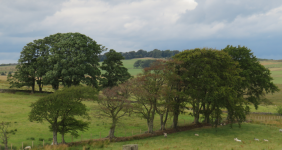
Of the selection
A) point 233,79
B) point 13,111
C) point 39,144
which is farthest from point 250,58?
point 13,111

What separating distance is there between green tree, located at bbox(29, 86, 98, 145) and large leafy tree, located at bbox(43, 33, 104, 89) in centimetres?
3074

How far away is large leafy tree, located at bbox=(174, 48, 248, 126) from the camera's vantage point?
3450 cm

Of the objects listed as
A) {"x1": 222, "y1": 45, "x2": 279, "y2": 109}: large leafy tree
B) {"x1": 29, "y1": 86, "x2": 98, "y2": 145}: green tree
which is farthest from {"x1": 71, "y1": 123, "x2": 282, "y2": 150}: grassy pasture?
{"x1": 222, "y1": 45, "x2": 279, "y2": 109}: large leafy tree

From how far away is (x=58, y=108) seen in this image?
2912 cm

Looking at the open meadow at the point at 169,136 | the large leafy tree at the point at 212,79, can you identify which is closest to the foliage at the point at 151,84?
the large leafy tree at the point at 212,79

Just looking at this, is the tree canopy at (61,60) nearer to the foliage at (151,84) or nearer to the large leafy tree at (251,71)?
the foliage at (151,84)

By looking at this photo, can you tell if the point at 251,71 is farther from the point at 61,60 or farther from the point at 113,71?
the point at 61,60

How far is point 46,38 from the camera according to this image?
2820 inches

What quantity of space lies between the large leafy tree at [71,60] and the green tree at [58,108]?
101 ft

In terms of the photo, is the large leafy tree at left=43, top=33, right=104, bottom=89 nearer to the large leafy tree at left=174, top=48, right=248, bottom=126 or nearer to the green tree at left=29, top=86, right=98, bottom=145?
the green tree at left=29, top=86, right=98, bottom=145

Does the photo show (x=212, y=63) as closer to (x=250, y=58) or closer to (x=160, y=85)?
(x=160, y=85)

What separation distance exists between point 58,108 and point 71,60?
3663 cm

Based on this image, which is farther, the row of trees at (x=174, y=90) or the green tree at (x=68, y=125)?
the row of trees at (x=174, y=90)

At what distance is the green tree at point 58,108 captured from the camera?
28.9 meters
